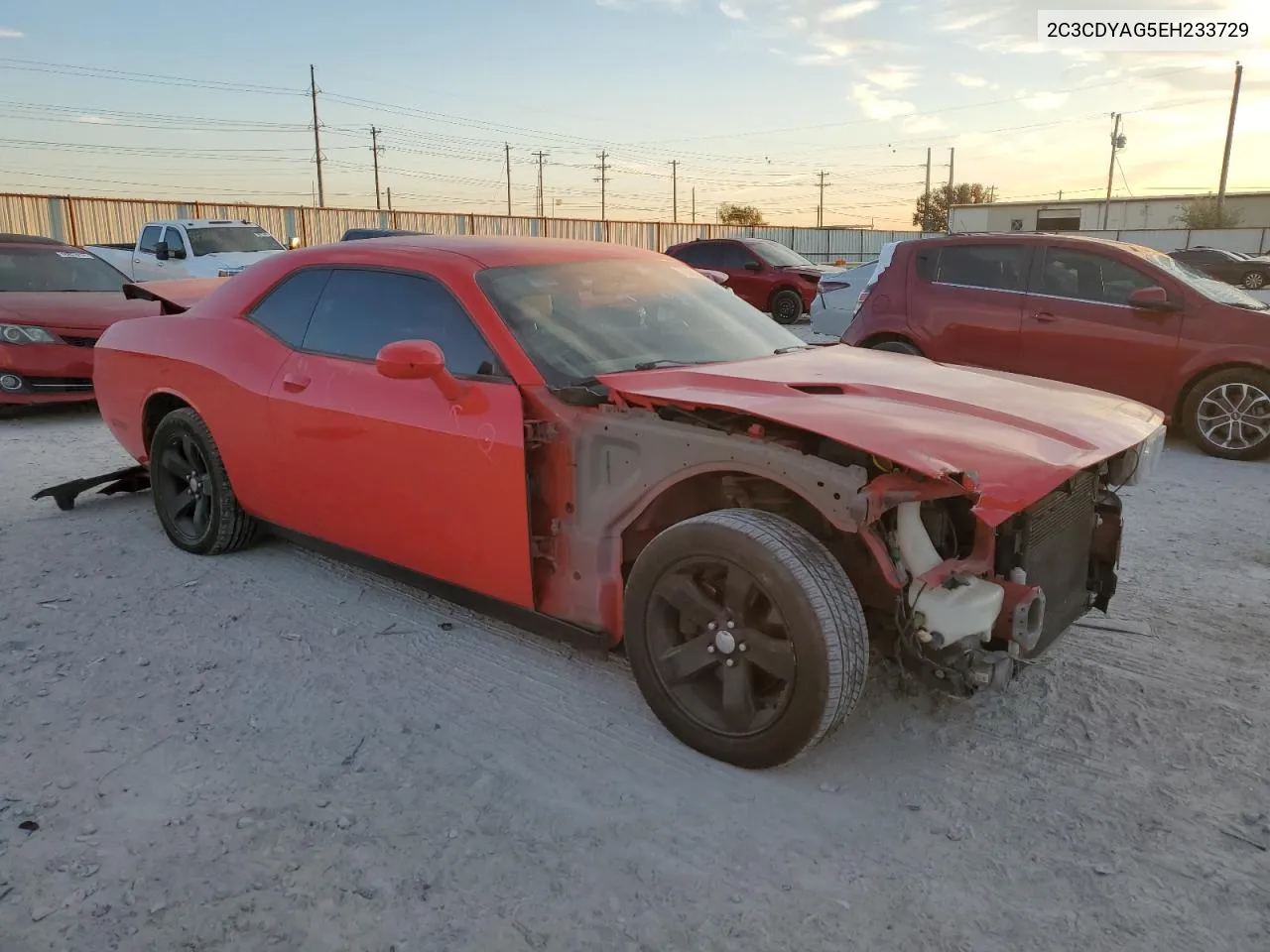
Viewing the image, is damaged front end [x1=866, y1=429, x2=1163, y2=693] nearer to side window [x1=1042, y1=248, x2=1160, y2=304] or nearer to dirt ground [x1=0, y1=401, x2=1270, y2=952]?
dirt ground [x1=0, y1=401, x2=1270, y2=952]

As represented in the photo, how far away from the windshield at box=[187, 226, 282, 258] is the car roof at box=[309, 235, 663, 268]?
471 inches

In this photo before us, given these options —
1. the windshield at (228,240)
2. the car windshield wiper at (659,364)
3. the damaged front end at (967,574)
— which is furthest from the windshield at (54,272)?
the damaged front end at (967,574)

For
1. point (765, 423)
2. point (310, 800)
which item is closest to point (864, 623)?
point (765, 423)

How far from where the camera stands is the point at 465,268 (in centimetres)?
346

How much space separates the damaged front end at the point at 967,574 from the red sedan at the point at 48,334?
22.6 ft

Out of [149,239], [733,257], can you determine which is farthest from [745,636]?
[149,239]

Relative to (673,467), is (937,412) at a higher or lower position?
higher

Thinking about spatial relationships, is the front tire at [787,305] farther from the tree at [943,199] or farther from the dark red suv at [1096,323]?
the tree at [943,199]

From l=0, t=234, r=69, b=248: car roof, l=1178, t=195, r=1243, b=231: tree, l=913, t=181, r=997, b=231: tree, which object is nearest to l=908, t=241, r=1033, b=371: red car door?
l=0, t=234, r=69, b=248: car roof

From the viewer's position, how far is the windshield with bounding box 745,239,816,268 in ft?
54.6

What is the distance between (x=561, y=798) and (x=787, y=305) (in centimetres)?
1449

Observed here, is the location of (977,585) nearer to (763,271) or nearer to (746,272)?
(763,271)

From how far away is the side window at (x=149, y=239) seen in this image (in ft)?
49.3

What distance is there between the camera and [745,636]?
2652 mm
